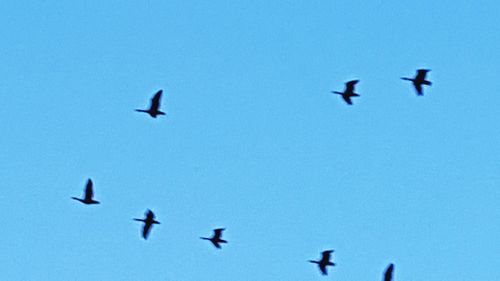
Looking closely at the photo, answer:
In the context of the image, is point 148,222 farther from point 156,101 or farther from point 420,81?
point 420,81

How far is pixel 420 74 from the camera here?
55.1m

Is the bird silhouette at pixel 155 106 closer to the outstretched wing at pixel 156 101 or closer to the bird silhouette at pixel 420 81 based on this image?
the outstretched wing at pixel 156 101

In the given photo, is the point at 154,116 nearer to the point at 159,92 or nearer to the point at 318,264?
the point at 159,92

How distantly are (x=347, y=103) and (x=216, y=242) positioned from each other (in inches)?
314

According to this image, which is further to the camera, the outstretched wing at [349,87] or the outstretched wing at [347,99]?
the outstretched wing at [349,87]

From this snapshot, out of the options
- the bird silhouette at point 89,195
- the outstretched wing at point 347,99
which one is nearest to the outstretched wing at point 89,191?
the bird silhouette at point 89,195

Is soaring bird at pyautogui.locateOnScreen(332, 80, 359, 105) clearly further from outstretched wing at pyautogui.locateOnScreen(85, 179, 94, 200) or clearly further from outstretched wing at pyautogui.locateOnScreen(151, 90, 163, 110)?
outstretched wing at pyautogui.locateOnScreen(85, 179, 94, 200)

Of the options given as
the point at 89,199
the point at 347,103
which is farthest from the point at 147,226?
the point at 347,103

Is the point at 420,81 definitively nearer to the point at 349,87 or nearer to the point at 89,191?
the point at 349,87

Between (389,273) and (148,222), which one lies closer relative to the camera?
(389,273)

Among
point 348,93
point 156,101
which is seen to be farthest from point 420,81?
point 156,101

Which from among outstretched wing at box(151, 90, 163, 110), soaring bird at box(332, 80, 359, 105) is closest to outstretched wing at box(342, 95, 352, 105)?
soaring bird at box(332, 80, 359, 105)

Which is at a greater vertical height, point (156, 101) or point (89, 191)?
point (156, 101)

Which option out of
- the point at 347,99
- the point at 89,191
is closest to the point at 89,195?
the point at 89,191
